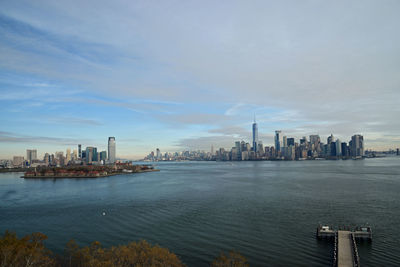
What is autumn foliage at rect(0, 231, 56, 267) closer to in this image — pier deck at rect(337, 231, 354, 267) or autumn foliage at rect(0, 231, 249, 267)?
autumn foliage at rect(0, 231, 249, 267)

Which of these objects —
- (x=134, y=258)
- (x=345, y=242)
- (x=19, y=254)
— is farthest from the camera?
(x=345, y=242)

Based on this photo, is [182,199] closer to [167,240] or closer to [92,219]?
[92,219]

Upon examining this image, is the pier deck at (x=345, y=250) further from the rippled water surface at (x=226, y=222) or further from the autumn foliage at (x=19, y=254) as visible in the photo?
the autumn foliage at (x=19, y=254)

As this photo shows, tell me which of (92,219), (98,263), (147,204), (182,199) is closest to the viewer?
(98,263)

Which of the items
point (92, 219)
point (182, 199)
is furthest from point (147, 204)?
point (92, 219)

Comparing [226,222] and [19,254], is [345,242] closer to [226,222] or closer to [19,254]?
[226,222]

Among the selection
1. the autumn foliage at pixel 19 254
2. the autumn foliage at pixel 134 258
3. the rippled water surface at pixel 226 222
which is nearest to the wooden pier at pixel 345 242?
the rippled water surface at pixel 226 222

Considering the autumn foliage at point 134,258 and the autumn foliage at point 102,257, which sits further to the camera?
the autumn foliage at point 134,258

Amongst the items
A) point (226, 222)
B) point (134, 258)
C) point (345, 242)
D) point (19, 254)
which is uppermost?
point (19, 254)

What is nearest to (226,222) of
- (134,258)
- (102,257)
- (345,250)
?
(345,250)
